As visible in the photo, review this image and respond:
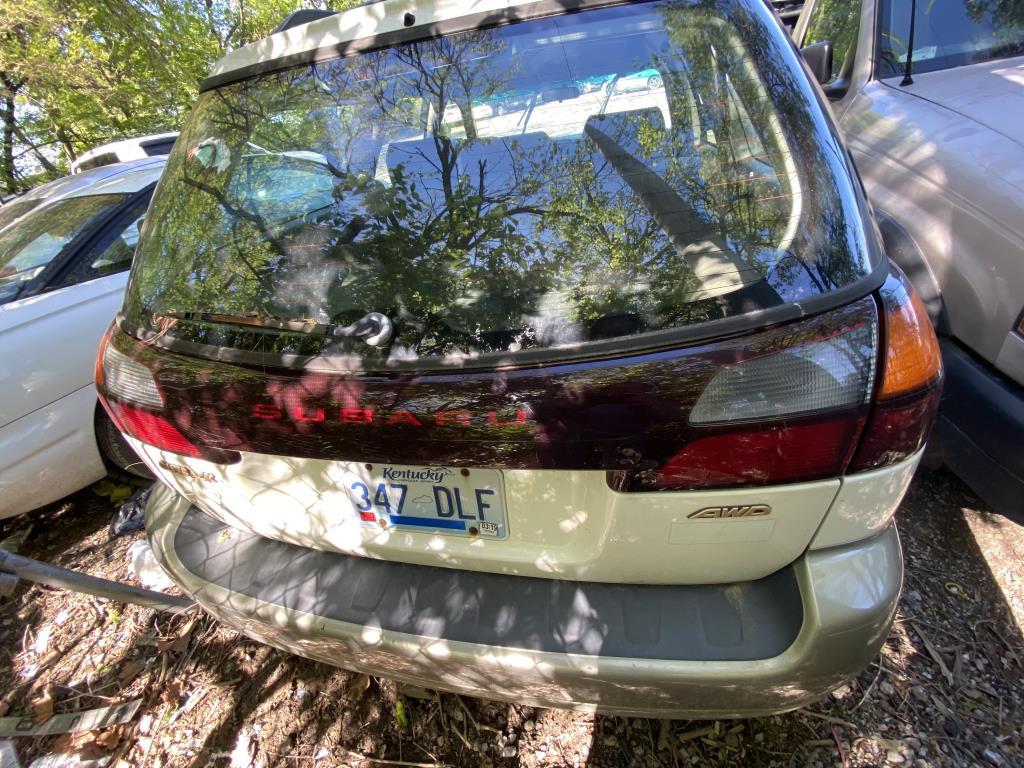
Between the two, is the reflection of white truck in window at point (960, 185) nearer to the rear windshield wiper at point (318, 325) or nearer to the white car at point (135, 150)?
the rear windshield wiper at point (318, 325)

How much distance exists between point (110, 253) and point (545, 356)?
124 inches

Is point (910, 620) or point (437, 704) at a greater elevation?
point (437, 704)

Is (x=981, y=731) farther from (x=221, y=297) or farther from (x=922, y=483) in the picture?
(x=221, y=297)

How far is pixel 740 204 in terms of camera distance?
1203 millimetres

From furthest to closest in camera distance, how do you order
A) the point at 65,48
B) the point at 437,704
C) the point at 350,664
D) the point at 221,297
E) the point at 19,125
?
1. the point at 19,125
2. the point at 65,48
3. the point at 437,704
4. the point at 350,664
5. the point at 221,297

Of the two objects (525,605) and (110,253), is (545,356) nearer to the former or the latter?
(525,605)

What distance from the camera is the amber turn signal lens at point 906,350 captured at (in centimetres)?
110

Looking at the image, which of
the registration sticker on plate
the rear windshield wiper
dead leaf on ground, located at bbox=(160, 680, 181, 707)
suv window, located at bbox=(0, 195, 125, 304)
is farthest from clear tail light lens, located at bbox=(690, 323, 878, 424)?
suv window, located at bbox=(0, 195, 125, 304)

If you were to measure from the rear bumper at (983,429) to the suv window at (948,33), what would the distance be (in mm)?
1578

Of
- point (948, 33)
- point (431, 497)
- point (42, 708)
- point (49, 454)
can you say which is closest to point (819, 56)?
point (948, 33)

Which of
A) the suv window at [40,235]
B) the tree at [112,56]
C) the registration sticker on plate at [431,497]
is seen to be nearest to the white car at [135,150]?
the tree at [112,56]

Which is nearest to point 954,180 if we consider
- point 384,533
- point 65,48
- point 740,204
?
point 740,204

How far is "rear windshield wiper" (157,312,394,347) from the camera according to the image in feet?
4.05

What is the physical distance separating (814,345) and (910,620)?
1.51 meters
